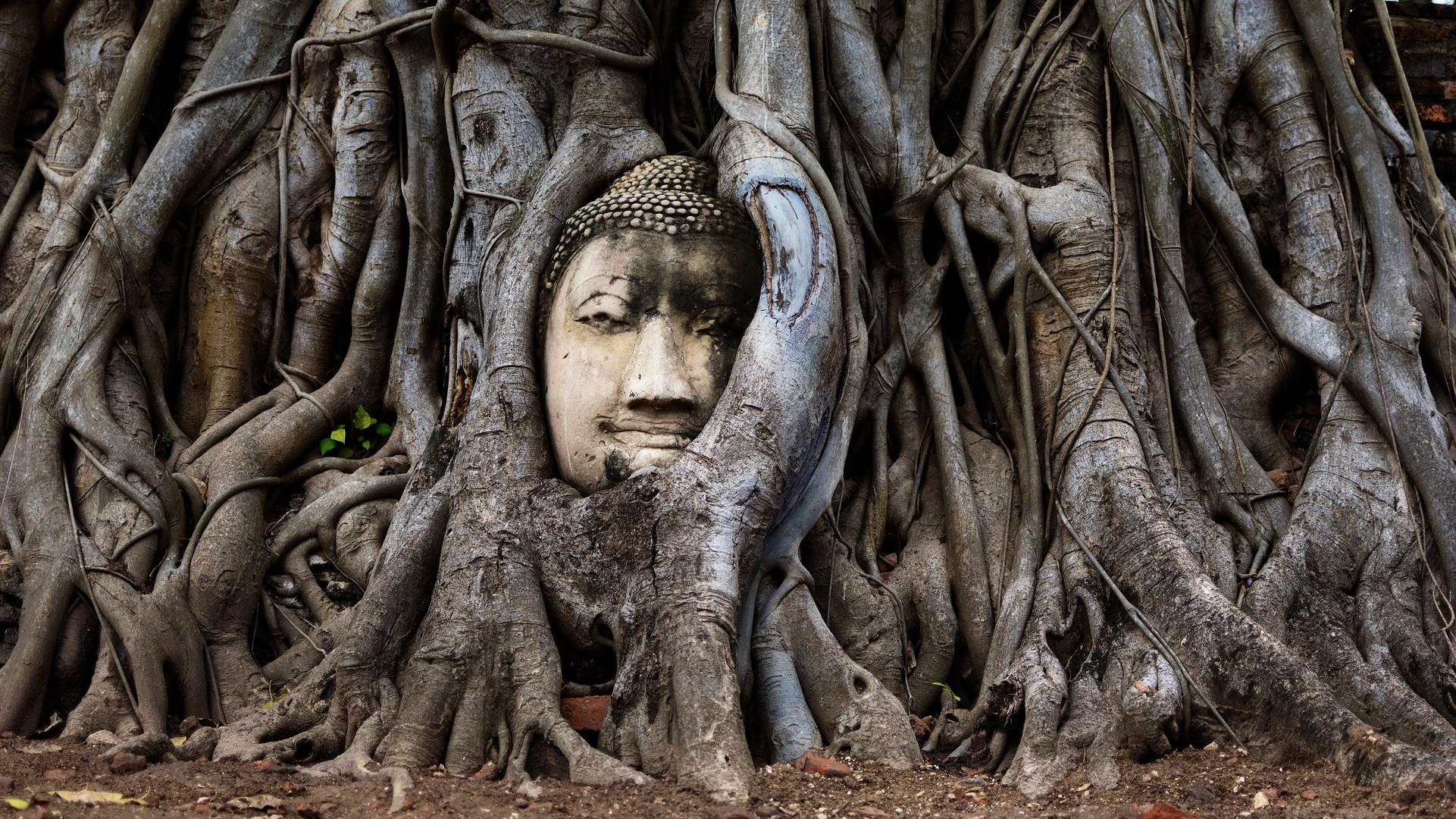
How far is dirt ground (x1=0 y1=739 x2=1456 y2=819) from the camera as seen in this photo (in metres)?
2.12

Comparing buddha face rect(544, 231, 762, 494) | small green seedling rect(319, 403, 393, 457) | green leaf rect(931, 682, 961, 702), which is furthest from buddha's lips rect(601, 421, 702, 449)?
small green seedling rect(319, 403, 393, 457)

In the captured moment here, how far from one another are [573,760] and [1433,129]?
3.94 m

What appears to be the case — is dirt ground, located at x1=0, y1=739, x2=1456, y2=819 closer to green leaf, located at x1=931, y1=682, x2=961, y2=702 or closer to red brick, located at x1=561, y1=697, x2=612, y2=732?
red brick, located at x1=561, y1=697, x2=612, y2=732

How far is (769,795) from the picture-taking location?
7.44ft

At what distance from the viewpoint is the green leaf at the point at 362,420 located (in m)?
3.99

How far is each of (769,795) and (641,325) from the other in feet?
4.36

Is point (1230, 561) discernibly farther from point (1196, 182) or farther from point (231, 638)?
point (231, 638)

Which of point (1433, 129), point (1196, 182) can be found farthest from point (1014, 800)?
point (1433, 129)

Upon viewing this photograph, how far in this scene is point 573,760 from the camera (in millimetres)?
2430

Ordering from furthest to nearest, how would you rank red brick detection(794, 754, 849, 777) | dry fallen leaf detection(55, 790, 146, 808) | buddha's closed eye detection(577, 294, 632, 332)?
buddha's closed eye detection(577, 294, 632, 332) < red brick detection(794, 754, 849, 777) < dry fallen leaf detection(55, 790, 146, 808)

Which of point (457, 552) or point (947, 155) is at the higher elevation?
point (947, 155)

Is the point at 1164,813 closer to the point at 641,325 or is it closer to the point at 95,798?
the point at 641,325

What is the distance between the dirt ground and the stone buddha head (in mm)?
918

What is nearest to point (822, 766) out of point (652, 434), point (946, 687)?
point (946, 687)
